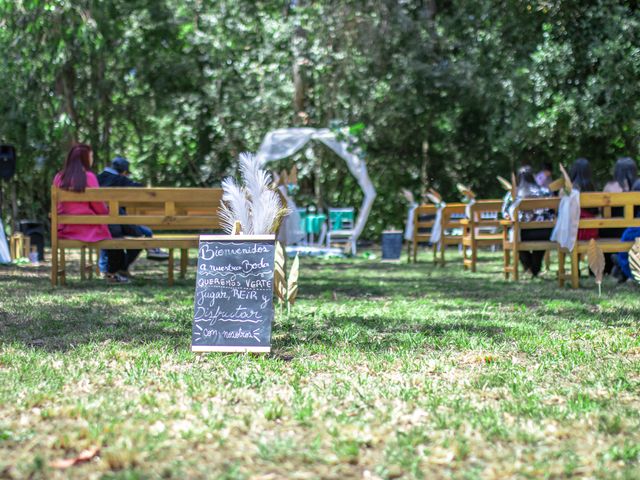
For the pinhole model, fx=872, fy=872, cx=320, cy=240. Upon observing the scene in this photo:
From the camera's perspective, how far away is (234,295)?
16.6 feet

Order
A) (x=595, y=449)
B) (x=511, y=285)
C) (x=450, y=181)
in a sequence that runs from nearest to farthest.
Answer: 1. (x=595, y=449)
2. (x=511, y=285)
3. (x=450, y=181)

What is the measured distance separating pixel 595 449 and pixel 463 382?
116cm

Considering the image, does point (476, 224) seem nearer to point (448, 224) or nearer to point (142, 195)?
point (448, 224)

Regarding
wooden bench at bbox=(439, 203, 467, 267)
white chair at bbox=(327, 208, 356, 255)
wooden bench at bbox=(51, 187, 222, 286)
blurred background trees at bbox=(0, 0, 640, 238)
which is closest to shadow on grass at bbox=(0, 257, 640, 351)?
wooden bench at bbox=(51, 187, 222, 286)

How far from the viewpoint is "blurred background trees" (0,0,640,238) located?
17.9 meters

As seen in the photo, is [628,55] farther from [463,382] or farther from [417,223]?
[463,382]

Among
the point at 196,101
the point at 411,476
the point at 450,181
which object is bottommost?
the point at 411,476

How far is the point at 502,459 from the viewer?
308 cm

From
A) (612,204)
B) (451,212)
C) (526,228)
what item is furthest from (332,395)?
(451,212)

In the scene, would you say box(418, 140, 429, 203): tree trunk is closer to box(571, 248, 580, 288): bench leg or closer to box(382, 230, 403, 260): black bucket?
box(382, 230, 403, 260): black bucket

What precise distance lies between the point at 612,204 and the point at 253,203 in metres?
5.62

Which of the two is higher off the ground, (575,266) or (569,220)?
(569,220)

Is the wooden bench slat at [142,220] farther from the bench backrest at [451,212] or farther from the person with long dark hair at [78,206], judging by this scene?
the bench backrest at [451,212]

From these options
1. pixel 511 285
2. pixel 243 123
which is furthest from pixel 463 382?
pixel 243 123
